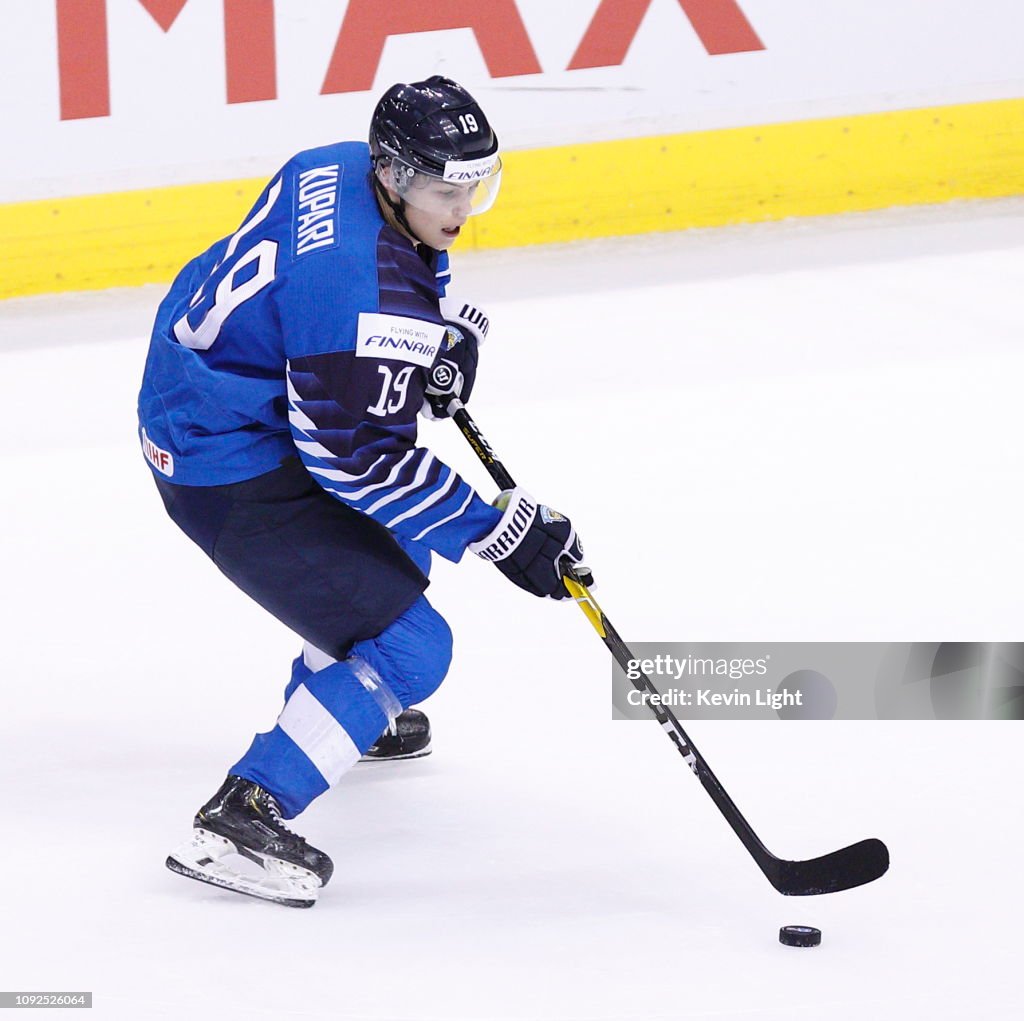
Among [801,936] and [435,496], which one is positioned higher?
[435,496]

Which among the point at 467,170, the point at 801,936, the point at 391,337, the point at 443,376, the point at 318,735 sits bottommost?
the point at 801,936

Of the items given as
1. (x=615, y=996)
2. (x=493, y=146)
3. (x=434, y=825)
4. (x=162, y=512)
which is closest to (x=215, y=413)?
(x=493, y=146)

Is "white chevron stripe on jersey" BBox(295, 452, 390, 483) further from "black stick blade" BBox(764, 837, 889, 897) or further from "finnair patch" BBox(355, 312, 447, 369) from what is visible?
"black stick blade" BBox(764, 837, 889, 897)

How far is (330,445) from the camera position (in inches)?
83.4

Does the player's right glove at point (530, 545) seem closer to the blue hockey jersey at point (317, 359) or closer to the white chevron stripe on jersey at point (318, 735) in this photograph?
the blue hockey jersey at point (317, 359)

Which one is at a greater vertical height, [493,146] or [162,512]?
[162,512]

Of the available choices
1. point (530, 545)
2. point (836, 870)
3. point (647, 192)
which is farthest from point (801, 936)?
point (647, 192)

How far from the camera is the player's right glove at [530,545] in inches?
86.6

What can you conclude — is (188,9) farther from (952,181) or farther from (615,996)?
(615,996)

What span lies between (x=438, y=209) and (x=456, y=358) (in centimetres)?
28

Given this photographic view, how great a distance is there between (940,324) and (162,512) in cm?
209

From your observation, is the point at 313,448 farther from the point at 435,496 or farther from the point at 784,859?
the point at 784,859

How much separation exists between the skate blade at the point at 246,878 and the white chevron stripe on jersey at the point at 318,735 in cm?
13

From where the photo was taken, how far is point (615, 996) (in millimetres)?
1933
